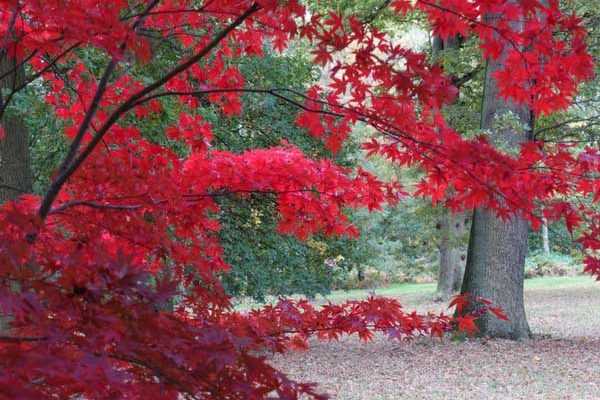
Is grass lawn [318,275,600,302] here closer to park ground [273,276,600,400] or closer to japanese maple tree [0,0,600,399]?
park ground [273,276,600,400]

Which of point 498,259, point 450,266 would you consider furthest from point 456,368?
point 450,266

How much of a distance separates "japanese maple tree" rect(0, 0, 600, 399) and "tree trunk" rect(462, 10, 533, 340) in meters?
4.75

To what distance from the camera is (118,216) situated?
131 inches

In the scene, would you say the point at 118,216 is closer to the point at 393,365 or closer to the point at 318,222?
the point at 318,222

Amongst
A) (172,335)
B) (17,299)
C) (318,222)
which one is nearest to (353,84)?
(318,222)

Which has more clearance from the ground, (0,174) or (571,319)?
(0,174)

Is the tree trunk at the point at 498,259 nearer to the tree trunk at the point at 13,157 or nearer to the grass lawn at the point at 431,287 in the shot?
the tree trunk at the point at 13,157

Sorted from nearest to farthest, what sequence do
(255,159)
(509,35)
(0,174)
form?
(509,35)
(255,159)
(0,174)

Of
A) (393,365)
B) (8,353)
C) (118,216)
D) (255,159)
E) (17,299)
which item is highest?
(255,159)

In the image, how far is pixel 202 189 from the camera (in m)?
4.17

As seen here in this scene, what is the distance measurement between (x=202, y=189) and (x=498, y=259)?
562 centimetres

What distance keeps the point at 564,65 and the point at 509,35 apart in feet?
1.24

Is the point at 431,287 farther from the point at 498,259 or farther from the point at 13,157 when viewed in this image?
the point at 13,157

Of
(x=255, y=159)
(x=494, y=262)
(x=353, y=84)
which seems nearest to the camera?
(x=353, y=84)
